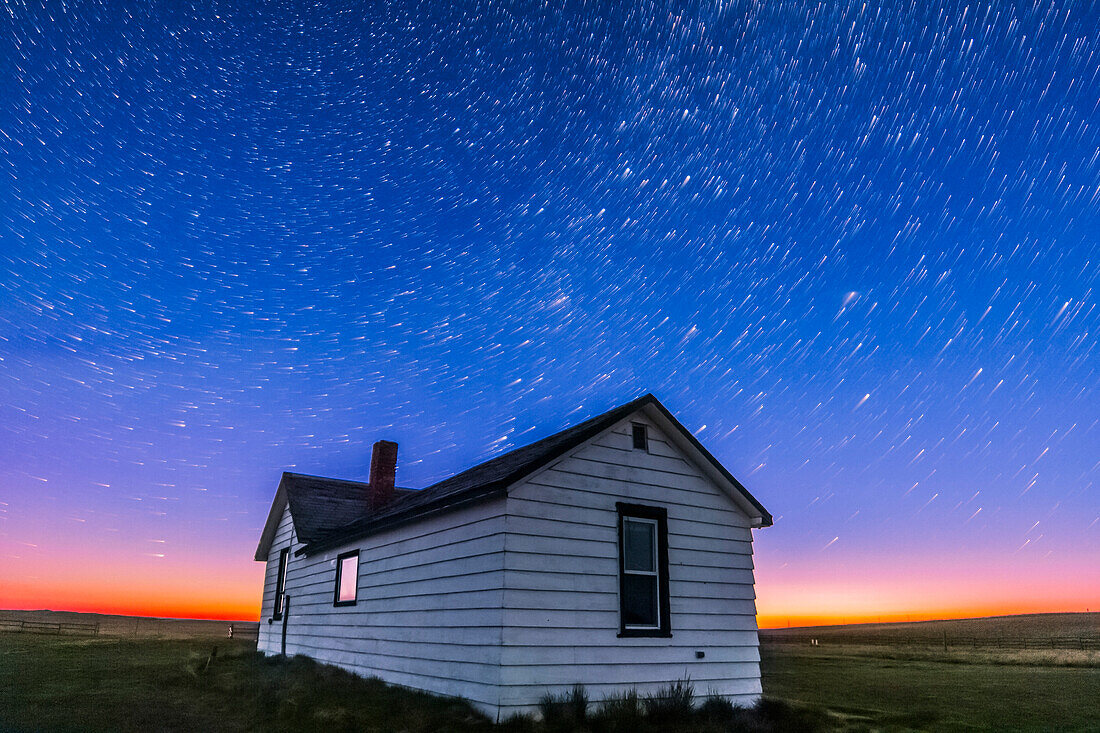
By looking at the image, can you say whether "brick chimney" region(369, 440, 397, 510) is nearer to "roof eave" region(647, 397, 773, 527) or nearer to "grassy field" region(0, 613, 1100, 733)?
"grassy field" region(0, 613, 1100, 733)

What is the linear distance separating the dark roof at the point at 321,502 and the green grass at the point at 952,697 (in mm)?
13297

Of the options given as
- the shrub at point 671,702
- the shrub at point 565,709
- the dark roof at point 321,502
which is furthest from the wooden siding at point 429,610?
the dark roof at point 321,502

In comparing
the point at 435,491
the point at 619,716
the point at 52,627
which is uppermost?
the point at 435,491

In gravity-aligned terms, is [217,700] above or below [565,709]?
below

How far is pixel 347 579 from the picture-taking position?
15938 mm

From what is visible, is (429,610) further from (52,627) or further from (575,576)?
(52,627)

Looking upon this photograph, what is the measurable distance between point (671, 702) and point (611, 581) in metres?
1.98

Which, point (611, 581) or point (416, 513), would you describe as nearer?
point (611, 581)

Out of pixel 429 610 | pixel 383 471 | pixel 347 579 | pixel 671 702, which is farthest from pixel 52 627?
pixel 671 702

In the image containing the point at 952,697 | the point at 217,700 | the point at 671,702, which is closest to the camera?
the point at 671,702

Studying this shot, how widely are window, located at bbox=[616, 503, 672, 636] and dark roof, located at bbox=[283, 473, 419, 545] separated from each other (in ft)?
36.9

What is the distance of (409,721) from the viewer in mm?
9125

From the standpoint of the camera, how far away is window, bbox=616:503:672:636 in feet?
35.6

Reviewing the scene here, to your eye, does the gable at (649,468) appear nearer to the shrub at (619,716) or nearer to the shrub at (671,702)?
the shrub at (671,702)
